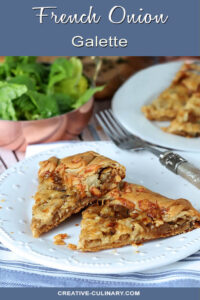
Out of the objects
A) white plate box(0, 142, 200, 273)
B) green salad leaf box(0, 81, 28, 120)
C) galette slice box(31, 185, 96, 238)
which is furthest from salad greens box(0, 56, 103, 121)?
galette slice box(31, 185, 96, 238)

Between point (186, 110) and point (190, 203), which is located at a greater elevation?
point (186, 110)

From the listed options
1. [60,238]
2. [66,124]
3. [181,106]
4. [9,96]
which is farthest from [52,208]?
[181,106]

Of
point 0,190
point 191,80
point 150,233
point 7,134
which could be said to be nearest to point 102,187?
point 150,233

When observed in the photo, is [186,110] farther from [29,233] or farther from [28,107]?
[29,233]

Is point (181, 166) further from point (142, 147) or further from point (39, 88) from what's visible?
point (39, 88)

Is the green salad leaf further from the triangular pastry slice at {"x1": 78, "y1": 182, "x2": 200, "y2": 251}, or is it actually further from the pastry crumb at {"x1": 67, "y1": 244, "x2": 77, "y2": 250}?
the pastry crumb at {"x1": 67, "y1": 244, "x2": 77, "y2": 250}
